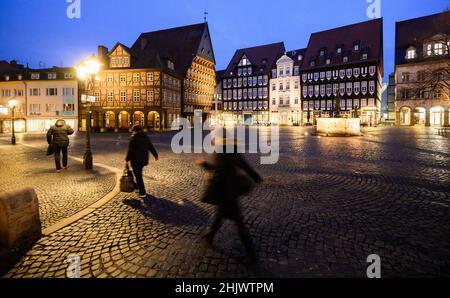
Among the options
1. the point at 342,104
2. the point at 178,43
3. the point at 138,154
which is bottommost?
the point at 138,154

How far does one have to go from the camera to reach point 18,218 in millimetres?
3939

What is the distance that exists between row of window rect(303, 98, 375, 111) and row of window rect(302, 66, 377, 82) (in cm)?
431

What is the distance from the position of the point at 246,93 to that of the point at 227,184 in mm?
62872

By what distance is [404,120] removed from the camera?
160 ft

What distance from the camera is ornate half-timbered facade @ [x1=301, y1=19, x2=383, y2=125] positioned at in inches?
1946

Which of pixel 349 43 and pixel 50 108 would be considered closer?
pixel 50 108

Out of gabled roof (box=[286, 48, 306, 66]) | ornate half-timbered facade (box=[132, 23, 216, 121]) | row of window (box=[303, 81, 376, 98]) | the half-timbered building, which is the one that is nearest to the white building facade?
the half-timbered building

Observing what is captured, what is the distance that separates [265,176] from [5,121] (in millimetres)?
53993

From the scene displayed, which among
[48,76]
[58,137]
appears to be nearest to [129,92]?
[48,76]

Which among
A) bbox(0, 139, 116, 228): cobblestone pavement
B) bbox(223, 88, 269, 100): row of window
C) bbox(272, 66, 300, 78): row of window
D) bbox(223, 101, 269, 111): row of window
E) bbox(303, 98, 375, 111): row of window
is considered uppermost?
bbox(272, 66, 300, 78): row of window

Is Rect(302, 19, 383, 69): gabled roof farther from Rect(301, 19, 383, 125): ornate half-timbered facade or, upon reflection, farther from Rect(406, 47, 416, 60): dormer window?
Rect(406, 47, 416, 60): dormer window

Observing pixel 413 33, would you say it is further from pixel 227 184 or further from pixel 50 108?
pixel 50 108
